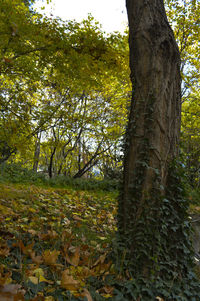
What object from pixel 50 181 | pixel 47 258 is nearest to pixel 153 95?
pixel 47 258

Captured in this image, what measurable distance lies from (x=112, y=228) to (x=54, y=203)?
4.34ft

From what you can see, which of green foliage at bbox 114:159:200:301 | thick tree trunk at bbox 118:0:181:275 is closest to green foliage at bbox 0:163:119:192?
thick tree trunk at bbox 118:0:181:275

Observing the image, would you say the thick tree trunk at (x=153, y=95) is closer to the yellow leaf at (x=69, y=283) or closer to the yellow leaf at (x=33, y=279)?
the yellow leaf at (x=69, y=283)

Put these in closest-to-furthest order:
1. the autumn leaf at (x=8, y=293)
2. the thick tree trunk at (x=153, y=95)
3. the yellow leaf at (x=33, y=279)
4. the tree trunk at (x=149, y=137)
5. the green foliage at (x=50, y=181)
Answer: the autumn leaf at (x=8, y=293) → the yellow leaf at (x=33, y=279) → the tree trunk at (x=149, y=137) → the thick tree trunk at (x=153, y=95) → the green foliage at (x=50, y=181)

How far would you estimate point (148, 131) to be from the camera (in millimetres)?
2758

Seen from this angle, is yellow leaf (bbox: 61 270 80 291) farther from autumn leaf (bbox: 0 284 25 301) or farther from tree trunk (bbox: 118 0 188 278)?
tree trunk (bbox: 118 0 188 278)

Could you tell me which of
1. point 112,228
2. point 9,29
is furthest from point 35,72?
point 112,228

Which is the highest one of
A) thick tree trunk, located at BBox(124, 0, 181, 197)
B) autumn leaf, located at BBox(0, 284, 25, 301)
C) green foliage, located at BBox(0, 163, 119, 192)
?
thick tree trunk, located at BBox(124, 0, 181, 197)

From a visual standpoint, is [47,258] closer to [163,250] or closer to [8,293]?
[8,293]

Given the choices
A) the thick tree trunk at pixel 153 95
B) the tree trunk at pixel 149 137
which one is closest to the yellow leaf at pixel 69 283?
the tree trunk at pixel 149 137

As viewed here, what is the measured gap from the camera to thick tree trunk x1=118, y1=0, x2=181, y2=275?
8.41ft

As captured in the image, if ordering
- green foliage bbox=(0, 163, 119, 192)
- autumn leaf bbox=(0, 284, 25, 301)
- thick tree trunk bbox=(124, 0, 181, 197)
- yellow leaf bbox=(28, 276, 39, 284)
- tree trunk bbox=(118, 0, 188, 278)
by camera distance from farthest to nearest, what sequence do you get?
green foliage bbox=(0, 163, 119, 192), thick tree trunk bbox=(124, 0, 181, 197), tree trunk bbox=(118, 0, 188, 278), yellow leaf bbox=(28, 276, 39, 284), autumn leaf bbox=(0, 284, 25, 301)

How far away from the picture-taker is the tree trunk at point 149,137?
2.54 m

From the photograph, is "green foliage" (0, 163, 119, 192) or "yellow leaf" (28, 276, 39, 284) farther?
"green foliage" (0, 163, 119, 192)
